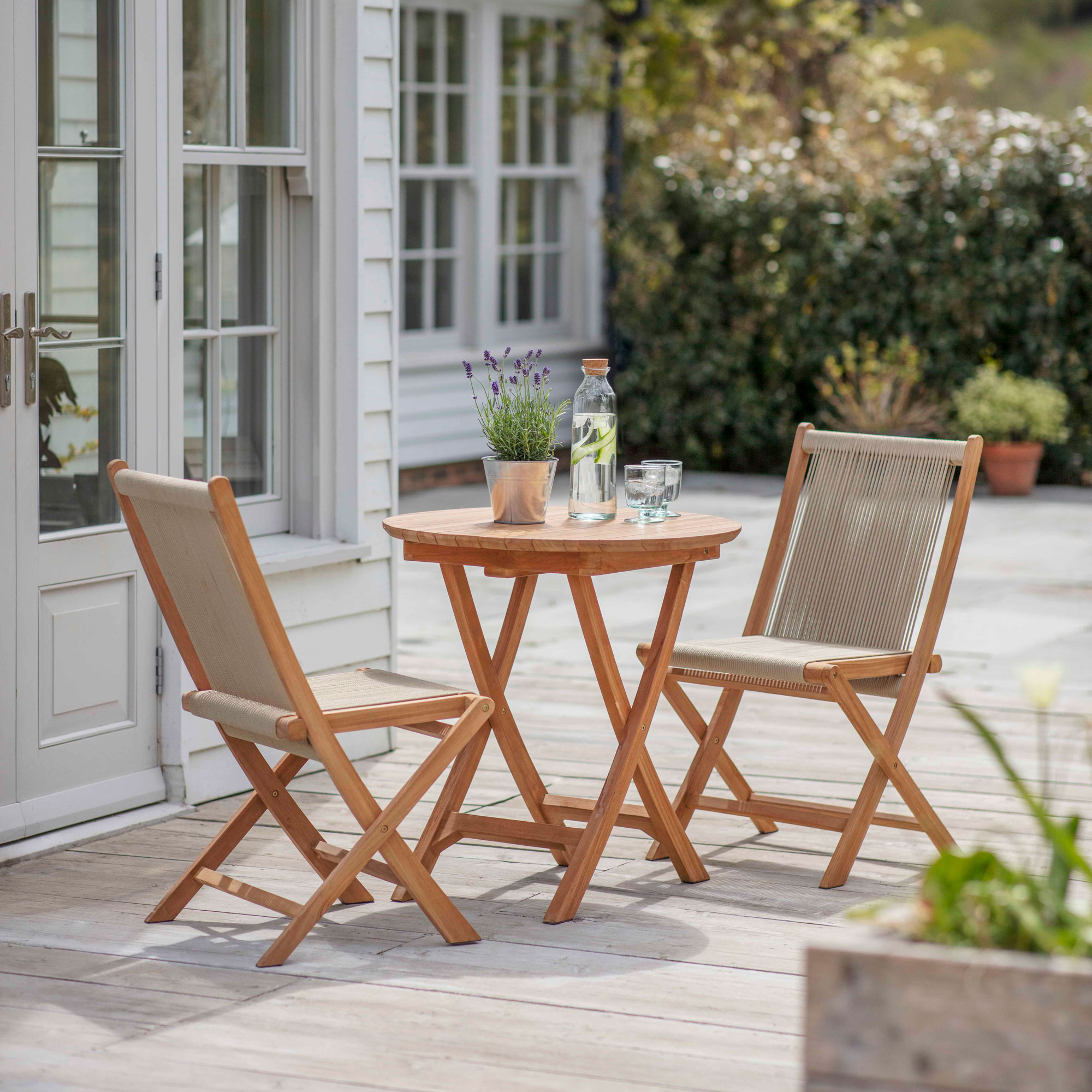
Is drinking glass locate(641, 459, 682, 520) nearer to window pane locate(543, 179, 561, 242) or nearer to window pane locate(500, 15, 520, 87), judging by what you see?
window pane locate(500, 15, 520, 87)

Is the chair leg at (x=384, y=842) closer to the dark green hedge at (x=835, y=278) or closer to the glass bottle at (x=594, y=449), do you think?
the glass bottle at (x=594, y=449)

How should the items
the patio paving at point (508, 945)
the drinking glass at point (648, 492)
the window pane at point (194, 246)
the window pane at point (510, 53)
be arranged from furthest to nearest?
the window pane at point (510, 53), the window pane at point (194, 246), the drinking glass at point (648, 492), the patio paving at point (508, 945)

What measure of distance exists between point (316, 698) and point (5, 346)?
1152 mm

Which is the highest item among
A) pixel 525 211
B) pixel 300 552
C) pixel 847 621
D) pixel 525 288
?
pixel 525 211

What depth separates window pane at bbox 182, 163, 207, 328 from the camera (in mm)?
4371

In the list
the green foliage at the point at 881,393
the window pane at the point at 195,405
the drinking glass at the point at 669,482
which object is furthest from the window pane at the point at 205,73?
the green foliage at the point at 881,393

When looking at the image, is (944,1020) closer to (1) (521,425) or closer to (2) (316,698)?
(2) (316,698)

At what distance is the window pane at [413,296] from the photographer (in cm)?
1070

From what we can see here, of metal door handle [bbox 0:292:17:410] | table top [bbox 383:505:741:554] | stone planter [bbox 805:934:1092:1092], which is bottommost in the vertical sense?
stone planter [bbox 805:934:1092:1092]

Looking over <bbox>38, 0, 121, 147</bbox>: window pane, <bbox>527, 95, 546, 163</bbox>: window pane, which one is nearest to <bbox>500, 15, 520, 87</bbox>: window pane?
<bbox>527, 95, 546, 163</bbox>: window pane

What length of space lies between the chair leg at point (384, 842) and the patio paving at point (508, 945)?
0.06 metres

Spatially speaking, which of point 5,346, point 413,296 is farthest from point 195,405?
point 413,296

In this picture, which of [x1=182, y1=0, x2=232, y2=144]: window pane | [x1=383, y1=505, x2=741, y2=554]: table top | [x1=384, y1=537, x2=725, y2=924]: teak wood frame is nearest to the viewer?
[x1=383, y1=505, x2=741, y2=554]: table top

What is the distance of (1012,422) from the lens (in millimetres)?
10398
